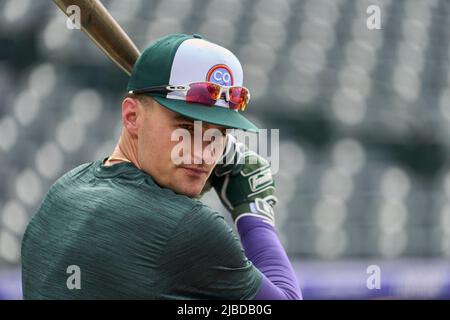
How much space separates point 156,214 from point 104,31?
1.96ft

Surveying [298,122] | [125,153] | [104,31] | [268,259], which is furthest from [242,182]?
[298,122]

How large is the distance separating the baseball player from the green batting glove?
247mm

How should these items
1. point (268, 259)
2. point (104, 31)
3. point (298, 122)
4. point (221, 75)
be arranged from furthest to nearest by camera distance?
point (298, 122) < point (104, 31) < point (268, 259) < point (221, 75)

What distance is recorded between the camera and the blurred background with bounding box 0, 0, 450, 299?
10.2 metres

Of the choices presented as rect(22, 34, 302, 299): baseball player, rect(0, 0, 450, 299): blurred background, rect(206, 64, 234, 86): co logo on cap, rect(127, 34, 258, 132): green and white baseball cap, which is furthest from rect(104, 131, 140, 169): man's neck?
rect(0, 0, 450, 299): blurred background

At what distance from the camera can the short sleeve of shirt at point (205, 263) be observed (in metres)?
1.67

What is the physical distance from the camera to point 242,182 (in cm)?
213

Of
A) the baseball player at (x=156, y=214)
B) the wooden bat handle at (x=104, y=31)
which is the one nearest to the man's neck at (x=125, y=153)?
the baseball player at (x=156, y=214)

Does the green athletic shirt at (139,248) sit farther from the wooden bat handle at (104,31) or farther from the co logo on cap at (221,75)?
the wooden bat handle at (104,31)

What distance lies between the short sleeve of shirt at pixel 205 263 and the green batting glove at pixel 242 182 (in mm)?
356

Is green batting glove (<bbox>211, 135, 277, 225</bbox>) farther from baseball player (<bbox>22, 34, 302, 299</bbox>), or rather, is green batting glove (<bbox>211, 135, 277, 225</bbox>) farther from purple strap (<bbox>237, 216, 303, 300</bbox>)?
baseball player (<bbox>22, 34, 302, 299</bbox>)

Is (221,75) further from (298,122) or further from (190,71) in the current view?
(298,122)

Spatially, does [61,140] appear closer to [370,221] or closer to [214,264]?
[370,221]
